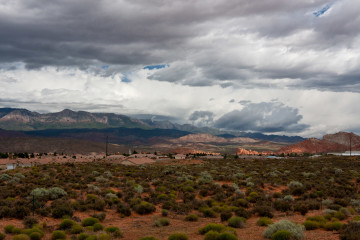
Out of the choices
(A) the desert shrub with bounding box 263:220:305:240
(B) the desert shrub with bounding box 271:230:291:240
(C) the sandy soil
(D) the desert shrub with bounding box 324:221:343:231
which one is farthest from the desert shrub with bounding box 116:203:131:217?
(D) the desert shrub with bounding box 324:221:343:231

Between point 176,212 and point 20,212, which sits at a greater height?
point 20,212

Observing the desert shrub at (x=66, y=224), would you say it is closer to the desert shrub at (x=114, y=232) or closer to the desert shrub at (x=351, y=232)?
the desert shrub at (x=114, y=232)

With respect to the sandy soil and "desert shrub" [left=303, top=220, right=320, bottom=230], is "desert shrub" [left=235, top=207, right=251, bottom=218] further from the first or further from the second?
"desert shrub" [left=303, top=220, right=320, bottom=230]

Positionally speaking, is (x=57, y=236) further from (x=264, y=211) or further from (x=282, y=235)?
(x=264, y=211)

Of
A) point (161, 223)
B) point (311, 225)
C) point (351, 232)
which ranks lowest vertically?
point (161, 223)

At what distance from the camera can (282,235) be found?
12633 mm

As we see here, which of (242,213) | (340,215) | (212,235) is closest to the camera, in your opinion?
(212,235)

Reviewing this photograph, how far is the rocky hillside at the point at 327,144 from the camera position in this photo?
579ft

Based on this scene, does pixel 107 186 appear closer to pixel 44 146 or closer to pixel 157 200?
pixel 157 200

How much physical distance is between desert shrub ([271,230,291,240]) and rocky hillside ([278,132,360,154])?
17277 centimetres

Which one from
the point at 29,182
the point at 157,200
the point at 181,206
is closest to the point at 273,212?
the point at 181,206

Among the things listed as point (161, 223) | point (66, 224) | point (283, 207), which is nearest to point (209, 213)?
point (161, 223)

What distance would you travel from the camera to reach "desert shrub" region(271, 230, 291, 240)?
41.3ft

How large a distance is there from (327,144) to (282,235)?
192274mm
